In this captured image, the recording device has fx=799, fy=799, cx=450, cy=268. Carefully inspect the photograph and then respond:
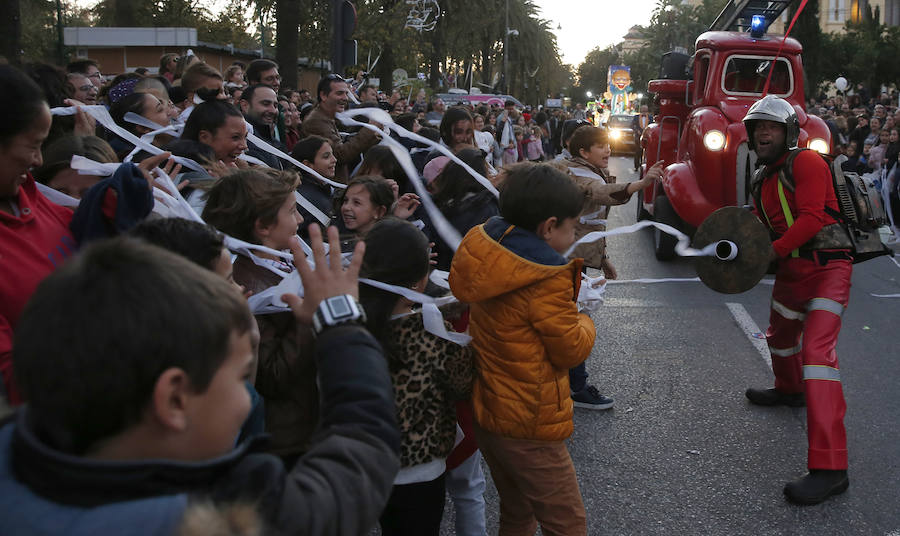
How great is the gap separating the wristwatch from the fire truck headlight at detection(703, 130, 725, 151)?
7773mm

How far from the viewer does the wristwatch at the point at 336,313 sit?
4.78 ft

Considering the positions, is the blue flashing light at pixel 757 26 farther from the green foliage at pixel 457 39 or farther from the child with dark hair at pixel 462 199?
the green foliage at pixel 457 39

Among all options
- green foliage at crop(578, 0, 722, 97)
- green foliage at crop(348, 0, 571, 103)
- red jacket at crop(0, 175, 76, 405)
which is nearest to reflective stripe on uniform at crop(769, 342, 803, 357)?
red jacket at crop(0, 175, 76, 405)

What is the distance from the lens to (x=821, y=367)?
3814mm

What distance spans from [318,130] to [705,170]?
457cm

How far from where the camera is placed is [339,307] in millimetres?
1474

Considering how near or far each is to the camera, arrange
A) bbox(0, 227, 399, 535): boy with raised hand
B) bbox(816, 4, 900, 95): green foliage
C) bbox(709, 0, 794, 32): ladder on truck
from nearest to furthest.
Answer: bbox(0, 227, 399, 535): boy with raised hand, bbox(709, 0, 794, 32): ladder on truck, bbox(816, 4, 900, 95): green foliage

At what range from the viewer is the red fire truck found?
8.52m

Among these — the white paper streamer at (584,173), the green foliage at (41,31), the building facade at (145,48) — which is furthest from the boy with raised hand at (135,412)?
the green foliage at (41,31)

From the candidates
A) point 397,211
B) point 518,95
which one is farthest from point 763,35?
point 518,95

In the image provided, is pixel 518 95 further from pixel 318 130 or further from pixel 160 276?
pixel 160 276

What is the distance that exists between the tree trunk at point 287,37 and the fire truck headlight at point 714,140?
9998mm

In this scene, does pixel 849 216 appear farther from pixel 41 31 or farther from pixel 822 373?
pixel 41 31

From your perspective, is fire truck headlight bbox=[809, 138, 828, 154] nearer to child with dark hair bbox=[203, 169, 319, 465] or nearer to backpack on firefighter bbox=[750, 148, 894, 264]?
backpack on firefighter bbox=[750, 148, 894, 264]
